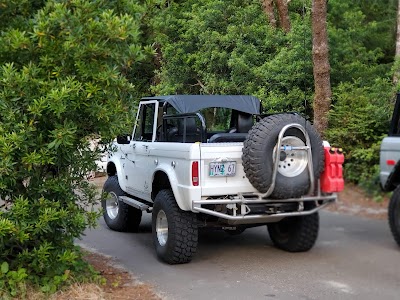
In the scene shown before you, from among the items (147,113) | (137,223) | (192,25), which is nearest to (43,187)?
(147,113)

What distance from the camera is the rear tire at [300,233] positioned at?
7.02m

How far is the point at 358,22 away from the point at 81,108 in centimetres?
1268

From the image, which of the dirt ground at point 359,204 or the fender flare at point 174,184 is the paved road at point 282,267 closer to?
the dirt ground at point 359,204

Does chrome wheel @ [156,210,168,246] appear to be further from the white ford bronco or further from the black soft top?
the black soft top

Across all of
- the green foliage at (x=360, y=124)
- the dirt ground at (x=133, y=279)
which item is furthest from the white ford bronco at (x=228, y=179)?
the green foliage at (x=360, y=124)

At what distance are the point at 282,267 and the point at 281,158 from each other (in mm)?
→ 1342

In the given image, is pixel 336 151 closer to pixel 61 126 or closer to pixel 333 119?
pixel 61 126

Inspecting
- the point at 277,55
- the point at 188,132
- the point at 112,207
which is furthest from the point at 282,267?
the point at 277,55

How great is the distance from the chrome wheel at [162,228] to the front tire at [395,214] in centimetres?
276

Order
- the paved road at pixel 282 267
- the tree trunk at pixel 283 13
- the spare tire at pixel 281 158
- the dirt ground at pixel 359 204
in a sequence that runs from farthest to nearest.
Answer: the tree trunk at pixel 283 13 < the spare tire at pixel 281 158 < the paved road at pixel 282 267 < the dirt ground at pixel 359 204

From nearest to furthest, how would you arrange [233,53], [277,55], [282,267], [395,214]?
[282,267] < [395,214] < [277,55] < [233,53]

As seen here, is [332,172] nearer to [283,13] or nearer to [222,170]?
[222,170]

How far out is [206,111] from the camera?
8.19 m

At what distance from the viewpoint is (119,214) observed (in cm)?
884
